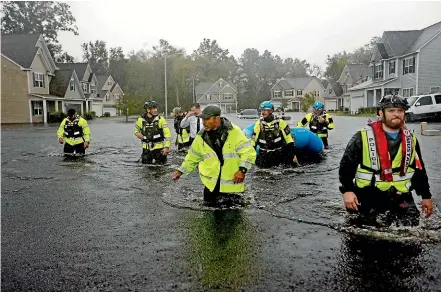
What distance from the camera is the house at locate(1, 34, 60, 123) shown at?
42125 millimetres

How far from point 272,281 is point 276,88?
9652cm

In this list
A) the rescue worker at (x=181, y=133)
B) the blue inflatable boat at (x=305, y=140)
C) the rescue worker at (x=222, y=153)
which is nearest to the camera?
the rescue worker at (x=222, y=153)

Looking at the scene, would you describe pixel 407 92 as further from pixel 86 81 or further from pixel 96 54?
pixel 96 54

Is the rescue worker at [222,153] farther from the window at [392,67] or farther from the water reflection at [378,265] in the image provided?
the window at [392,67]

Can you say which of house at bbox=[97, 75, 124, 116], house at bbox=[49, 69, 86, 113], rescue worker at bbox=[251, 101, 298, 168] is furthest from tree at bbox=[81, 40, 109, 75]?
rescue worker at bbox=[251, 101, 298, 168]

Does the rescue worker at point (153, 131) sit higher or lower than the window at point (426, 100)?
lower

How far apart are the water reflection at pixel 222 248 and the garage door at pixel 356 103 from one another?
2025 inches

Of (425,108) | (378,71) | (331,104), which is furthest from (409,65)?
(331,104)

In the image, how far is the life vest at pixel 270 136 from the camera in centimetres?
965

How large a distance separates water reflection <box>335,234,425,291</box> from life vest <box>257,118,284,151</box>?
16.8 ft

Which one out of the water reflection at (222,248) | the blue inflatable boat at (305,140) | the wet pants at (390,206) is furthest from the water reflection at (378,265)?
the blue inflatable boat at (305,140)

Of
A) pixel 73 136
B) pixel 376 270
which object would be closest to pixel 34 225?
pixel 376 270

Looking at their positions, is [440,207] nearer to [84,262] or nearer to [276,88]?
[84,262]

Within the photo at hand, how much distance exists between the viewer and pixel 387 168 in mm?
4395
